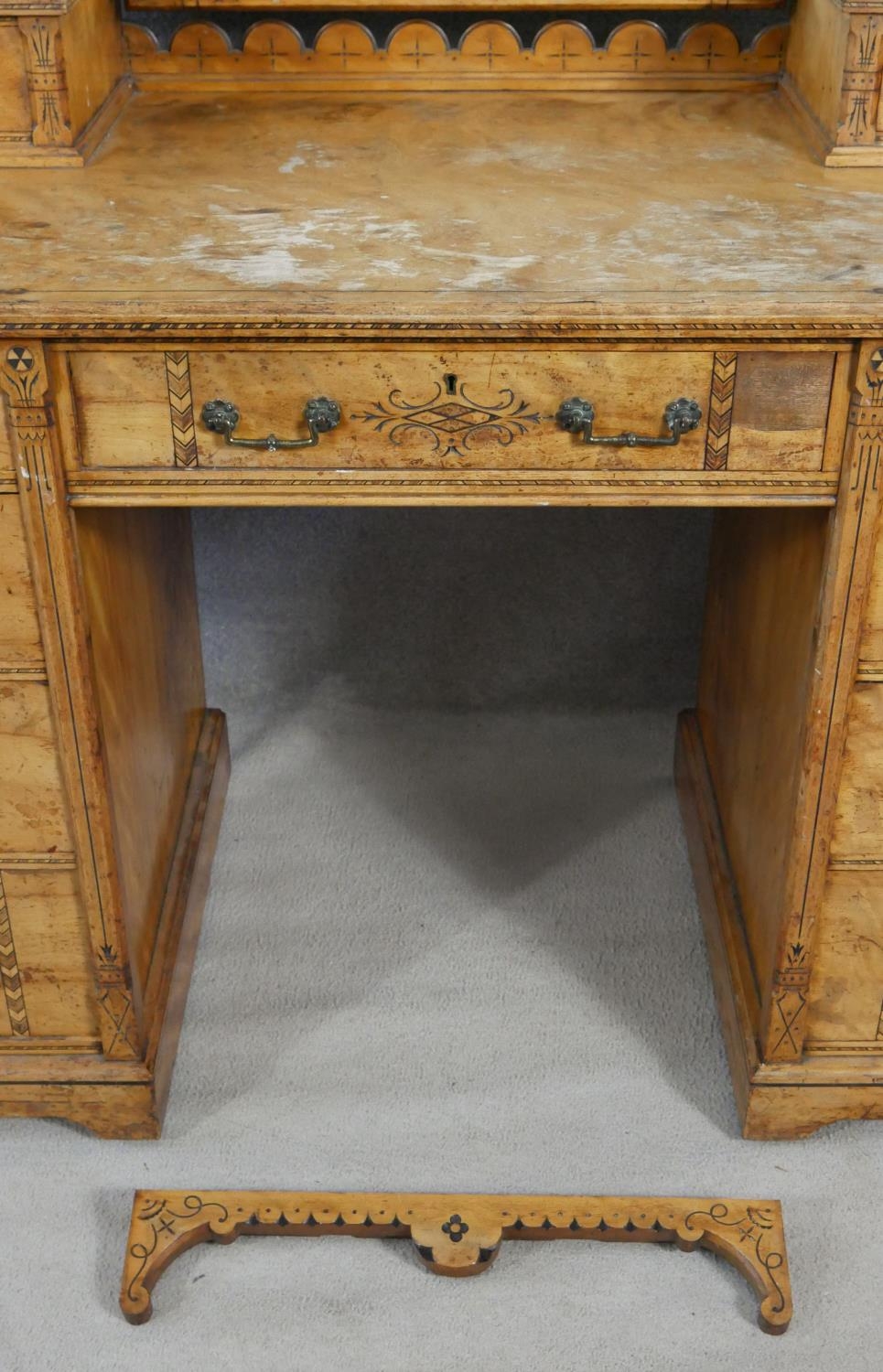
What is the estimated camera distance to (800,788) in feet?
5.72

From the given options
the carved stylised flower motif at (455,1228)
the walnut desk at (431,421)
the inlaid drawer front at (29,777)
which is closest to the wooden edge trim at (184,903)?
the walnut desk at (431,421)

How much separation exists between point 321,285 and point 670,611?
1.28m

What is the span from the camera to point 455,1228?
1.79 m

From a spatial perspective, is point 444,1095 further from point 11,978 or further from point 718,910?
point 11,978

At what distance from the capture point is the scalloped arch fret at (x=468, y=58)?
2031mm

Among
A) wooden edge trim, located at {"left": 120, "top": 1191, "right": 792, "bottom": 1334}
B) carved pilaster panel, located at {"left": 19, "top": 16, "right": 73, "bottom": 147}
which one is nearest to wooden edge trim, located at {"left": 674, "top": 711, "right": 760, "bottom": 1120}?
wooden edge trim, located at {"left": 120, "top": 1191, "right": 792, "bottom": 1334}

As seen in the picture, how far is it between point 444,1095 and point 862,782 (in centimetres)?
69

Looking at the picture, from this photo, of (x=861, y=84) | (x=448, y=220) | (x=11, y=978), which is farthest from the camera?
(x=11, y=978)

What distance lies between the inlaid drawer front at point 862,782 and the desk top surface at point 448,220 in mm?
443

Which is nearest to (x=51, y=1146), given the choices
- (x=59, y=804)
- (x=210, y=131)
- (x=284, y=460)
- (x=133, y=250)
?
(x=59, y=804)

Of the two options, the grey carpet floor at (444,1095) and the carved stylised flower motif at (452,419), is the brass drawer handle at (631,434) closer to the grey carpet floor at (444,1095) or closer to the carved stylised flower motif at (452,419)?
the carved stylised flower motif at (452,419)

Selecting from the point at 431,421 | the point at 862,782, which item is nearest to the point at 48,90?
the point at 431,421

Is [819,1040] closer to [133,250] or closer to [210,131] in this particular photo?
[133,250]

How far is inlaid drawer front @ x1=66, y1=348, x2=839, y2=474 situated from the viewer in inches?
59.6
